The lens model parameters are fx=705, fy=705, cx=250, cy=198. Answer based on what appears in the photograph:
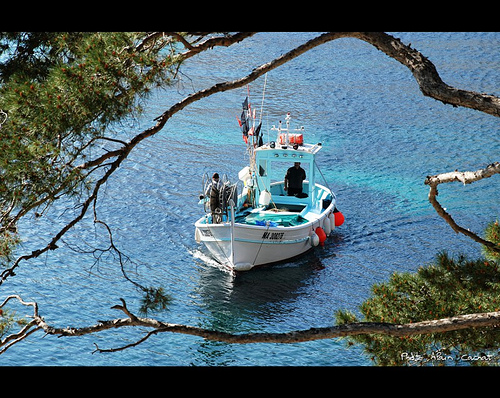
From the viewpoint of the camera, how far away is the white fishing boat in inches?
536

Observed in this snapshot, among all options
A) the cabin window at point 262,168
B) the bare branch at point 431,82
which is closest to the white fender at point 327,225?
the cabin window at point 262,168

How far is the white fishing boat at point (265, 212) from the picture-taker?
44.7 feet

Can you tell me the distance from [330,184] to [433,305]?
12.1 meters

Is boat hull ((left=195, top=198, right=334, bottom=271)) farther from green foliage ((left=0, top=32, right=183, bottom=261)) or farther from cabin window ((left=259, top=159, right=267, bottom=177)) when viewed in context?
green foliage ((left=0, top=32, right=183, bottom=261))

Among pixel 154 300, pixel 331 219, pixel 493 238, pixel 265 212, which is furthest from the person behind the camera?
pixel 331 219

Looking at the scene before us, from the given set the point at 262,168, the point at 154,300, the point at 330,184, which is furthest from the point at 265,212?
the point at 154,300

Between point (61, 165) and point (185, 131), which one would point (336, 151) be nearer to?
point (185, 131)

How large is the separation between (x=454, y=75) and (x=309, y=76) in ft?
15.1

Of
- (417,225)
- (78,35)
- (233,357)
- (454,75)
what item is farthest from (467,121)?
(78,35)

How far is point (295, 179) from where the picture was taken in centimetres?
1500

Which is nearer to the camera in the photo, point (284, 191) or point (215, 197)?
point (215, 197)

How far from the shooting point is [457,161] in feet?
60.0

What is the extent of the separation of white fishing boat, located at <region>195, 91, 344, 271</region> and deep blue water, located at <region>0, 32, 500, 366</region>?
37cm

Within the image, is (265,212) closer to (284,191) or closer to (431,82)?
(284,191)
